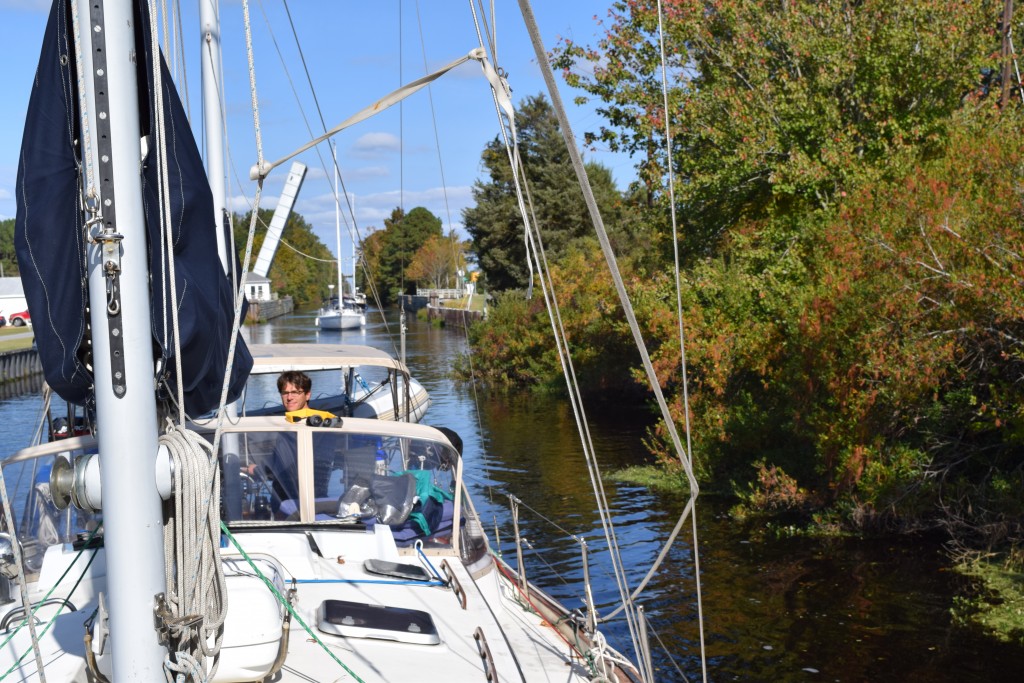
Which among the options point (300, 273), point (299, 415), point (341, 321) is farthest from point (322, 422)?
point (300, 273)

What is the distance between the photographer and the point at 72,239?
4.81 meters

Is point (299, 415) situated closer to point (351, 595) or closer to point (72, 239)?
point (351, 595)

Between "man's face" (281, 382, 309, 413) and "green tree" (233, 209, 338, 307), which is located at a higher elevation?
"green tree" (233, 209, 338, 307)

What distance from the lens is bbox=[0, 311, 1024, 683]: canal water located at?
11.1 meters

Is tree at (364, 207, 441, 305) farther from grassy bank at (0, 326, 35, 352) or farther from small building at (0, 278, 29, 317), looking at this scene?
grassy bank at (0, 326, 35, 352)

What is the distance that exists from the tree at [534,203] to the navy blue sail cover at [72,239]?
137ft

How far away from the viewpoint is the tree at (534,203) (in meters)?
49.4

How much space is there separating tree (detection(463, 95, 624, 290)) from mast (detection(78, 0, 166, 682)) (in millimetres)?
43589

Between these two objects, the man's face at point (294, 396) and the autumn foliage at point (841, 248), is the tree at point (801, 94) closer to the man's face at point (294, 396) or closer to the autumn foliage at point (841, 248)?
the autumn foliage at point (841, 248)

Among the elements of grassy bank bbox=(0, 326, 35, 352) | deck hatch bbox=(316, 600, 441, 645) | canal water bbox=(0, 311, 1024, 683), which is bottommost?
canal water bbox=(0, 311, 1024, 683)

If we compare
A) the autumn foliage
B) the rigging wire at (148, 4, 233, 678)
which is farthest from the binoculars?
the autumn foliage

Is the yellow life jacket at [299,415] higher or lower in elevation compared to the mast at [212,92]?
lower

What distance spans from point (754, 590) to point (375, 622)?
9103mm

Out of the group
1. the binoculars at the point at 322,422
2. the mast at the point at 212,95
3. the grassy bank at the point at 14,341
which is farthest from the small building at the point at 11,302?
the binoculars at the point at 322,422
